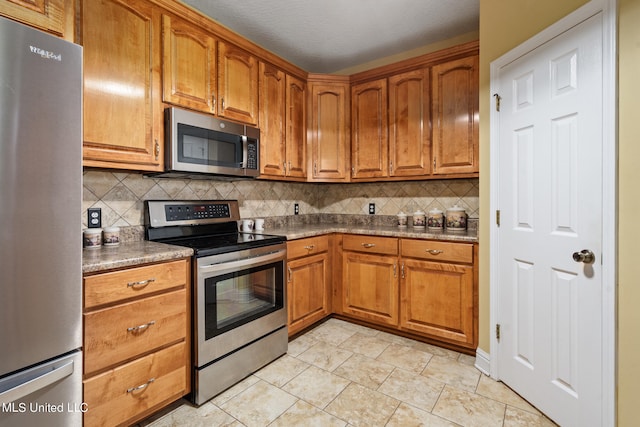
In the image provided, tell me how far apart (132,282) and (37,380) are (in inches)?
18.4

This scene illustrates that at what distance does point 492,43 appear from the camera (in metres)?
1.98

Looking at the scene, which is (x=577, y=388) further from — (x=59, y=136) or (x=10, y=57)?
(x=10, y=57)

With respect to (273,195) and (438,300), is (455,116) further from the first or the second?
(273,195)

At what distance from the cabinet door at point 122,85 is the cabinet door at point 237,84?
0.46m

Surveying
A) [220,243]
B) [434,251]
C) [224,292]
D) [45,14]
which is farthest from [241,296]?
[45,14]

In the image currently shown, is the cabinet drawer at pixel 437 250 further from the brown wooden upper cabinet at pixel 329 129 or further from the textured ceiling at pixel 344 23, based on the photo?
the textured ceiling at pixel 344 23

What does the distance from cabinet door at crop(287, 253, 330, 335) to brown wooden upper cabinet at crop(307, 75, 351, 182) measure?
34.5 inches

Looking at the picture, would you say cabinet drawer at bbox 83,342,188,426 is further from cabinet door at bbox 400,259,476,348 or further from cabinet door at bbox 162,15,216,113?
cabinet door at bbox 400,259,476,348

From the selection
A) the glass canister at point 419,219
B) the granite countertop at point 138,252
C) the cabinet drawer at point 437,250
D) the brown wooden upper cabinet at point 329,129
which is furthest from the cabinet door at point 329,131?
the cabinet drawer at point 437,250

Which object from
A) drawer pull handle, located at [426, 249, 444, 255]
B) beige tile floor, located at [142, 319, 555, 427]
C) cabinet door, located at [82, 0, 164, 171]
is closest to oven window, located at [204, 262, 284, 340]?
beige tile floor, located at [142, 319, 555, 427]

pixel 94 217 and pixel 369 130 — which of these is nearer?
pixel 94 217

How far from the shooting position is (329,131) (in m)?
3.09

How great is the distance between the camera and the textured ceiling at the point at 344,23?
7.54 ft

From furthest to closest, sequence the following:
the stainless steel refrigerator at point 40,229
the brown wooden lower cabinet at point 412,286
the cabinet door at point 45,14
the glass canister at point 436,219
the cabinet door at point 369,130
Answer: the cabinet door at point 369,130, the glass canister at point 436,219, the brown wooden lower cabinet at point 412,286, the cabinet door at point 45,14, the stainless steel refrigerator at point 40,229
